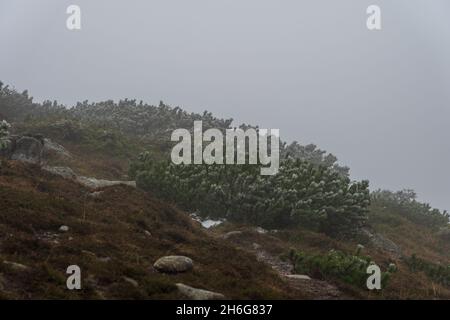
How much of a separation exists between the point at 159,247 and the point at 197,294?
11.7 ft

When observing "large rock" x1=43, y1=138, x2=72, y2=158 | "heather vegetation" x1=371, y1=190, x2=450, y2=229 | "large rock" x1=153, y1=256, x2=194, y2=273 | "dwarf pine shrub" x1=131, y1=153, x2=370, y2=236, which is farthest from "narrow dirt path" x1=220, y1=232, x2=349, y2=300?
"heather vegetation" x1=371, y1=190, x2=450, y2=229

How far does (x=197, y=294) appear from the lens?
8852 millimetres

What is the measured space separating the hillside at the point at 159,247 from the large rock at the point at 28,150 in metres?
0.17

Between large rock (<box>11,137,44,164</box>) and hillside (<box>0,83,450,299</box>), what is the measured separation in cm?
17

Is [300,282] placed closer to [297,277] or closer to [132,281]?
[297,277]

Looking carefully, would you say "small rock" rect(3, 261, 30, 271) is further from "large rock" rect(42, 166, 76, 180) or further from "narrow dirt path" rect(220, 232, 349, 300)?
"large rock" rect(42, 166, 76, 180)

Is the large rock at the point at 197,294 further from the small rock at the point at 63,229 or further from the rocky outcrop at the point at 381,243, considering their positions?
the rocky outcrop at the point at 381,243

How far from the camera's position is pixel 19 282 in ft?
27.0

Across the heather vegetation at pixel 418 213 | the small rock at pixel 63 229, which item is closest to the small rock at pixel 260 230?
the small rock at pixel 63 229

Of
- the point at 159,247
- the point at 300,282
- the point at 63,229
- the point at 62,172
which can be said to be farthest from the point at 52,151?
the point at 300,282

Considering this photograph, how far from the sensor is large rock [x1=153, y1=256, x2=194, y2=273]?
33.9 ft

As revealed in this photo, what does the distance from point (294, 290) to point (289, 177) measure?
9.84m

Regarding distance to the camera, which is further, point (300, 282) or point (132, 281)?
point (300, 282)
